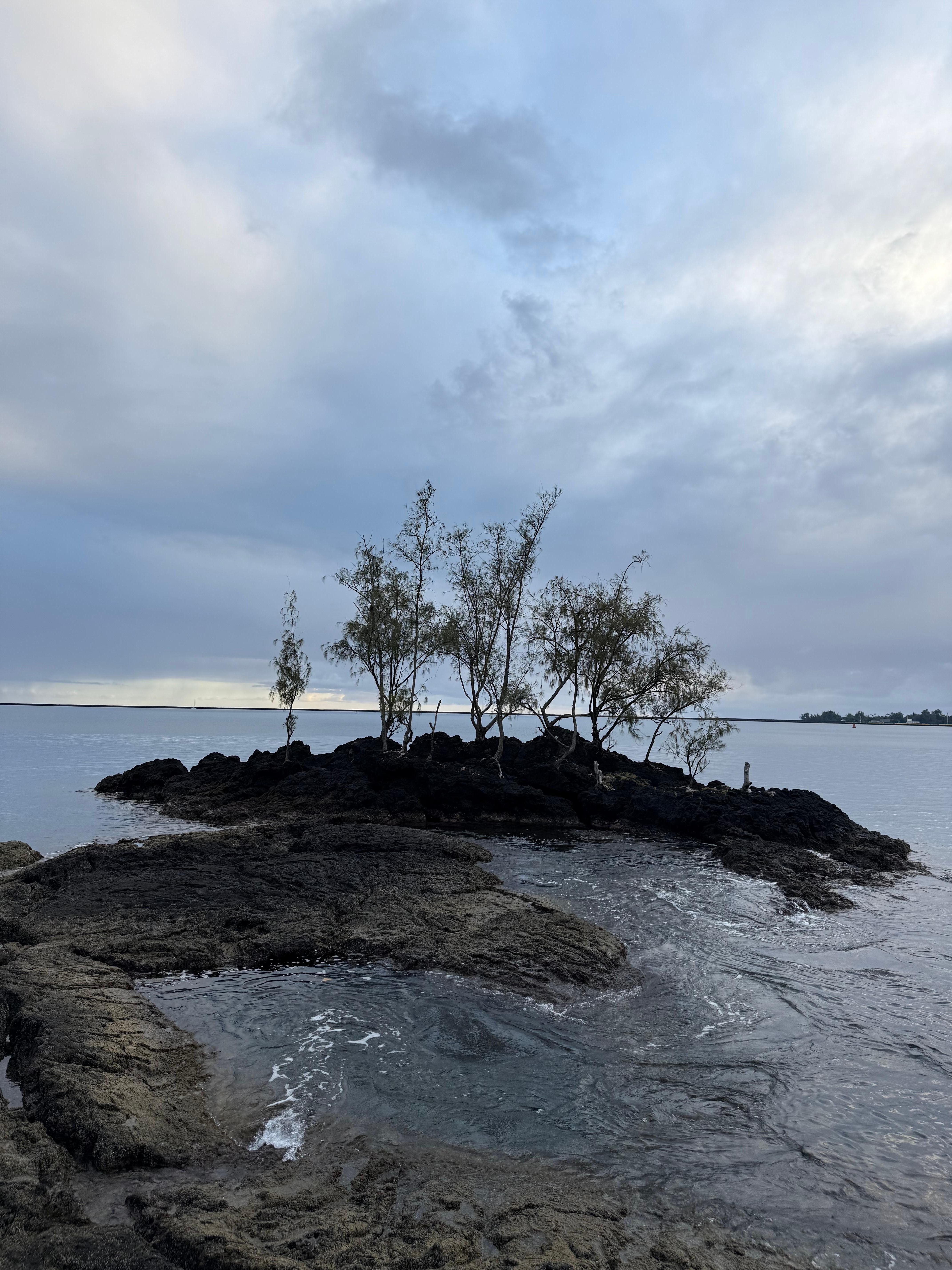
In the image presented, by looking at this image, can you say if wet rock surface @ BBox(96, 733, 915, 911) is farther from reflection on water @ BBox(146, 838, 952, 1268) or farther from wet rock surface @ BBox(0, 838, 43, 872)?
wet rock surface @ BBox(0, 838, 43, 872)

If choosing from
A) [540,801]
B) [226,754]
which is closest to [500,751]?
[540,801]

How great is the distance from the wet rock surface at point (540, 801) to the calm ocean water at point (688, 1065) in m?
6.25

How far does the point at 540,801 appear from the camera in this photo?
108 feet

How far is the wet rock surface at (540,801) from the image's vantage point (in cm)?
2427

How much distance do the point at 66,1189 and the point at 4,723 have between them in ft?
738

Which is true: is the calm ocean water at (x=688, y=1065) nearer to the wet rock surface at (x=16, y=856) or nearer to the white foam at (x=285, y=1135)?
the white foam at (x=285, y=1135)

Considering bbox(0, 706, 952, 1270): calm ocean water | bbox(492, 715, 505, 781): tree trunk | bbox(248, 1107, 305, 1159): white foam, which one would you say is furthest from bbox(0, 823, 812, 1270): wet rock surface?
bbox(492, 715, 505, 781): tree trunk

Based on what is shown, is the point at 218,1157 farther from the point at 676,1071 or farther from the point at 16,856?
the point at 16,856

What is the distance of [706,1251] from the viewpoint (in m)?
5.35

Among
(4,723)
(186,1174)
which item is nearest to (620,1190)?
(186,1174)

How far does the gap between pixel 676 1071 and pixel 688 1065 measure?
0.29m

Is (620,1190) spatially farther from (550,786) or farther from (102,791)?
(102,791)

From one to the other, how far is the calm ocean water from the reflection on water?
29mm

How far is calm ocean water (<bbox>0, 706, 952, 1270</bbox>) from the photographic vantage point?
6.33 metres
